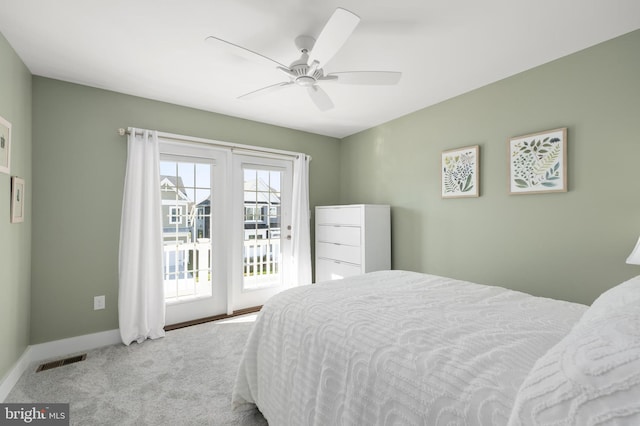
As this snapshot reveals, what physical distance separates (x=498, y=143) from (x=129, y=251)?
351 cm

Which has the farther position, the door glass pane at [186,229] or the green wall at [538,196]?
the door glass pane at [186,229]

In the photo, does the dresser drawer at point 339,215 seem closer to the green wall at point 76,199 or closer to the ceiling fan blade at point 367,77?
the ceiling fan blade at point 367,77

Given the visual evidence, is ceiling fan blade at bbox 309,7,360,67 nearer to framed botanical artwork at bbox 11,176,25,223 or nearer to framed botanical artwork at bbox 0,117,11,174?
framed botanical artwork at bbox 0,117,11,174

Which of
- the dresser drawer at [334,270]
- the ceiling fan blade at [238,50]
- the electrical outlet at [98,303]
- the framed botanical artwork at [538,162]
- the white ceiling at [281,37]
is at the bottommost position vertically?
the electrical outlet at [98,303]

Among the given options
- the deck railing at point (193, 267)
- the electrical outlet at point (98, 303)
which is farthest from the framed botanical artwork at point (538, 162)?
the electrical outlet at point (98, 303)

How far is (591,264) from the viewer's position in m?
2.11

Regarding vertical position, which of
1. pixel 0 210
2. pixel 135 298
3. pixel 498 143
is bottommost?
pixel 135 298

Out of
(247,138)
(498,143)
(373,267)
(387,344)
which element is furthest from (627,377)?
(247,138)

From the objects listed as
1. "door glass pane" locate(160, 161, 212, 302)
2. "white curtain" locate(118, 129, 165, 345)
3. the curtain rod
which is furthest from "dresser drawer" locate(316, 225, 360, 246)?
"white curtain" locate(118, 129, 165, 345)

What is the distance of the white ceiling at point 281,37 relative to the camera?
1715mm

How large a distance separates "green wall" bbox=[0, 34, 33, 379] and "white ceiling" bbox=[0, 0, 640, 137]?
0.20 metres

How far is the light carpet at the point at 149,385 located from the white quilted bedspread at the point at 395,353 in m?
0.35

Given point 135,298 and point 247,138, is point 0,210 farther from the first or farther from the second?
point 247,138

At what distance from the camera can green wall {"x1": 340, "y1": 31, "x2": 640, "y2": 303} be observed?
6.56 ft
